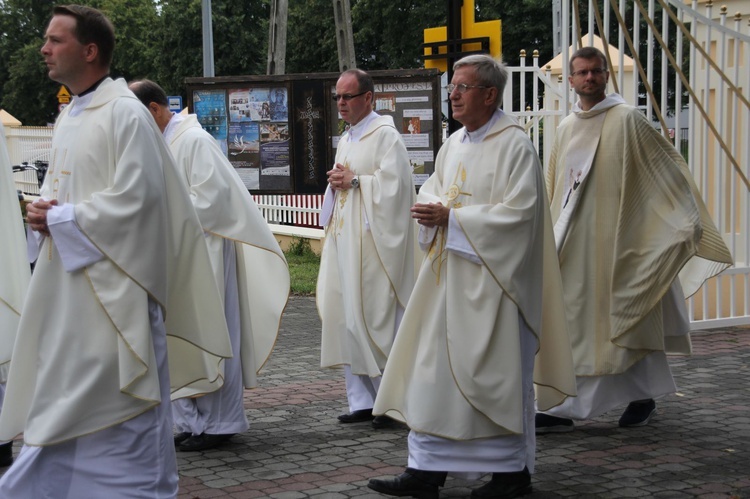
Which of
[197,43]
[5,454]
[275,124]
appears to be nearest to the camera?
[5,454]

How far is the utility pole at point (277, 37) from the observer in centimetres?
2243

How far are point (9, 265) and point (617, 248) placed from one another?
3.43 meters

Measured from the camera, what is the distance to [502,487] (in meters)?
5.05

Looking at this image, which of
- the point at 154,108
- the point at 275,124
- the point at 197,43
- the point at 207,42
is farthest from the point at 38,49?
the point at 154,108

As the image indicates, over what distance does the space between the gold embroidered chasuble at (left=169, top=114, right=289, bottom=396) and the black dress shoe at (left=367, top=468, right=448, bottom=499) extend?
1686 millimetres

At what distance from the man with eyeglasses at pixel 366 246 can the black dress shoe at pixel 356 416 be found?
0.13m

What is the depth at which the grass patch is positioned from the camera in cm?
1377

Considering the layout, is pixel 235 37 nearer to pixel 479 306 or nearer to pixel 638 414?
pixel 638 414

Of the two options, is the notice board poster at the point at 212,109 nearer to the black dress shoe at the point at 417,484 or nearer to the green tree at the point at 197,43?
the black dress shoe at the point at 417,484

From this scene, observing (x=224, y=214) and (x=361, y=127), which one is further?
(x=361, y=127)

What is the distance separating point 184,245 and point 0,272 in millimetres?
1671

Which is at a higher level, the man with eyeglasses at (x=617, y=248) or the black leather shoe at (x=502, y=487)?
the man with eyeglasses at (x=617, y=248)

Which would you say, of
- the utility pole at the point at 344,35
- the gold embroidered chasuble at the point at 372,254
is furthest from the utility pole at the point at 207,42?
Result: the gold embroidered chasuble at the point at 372,254

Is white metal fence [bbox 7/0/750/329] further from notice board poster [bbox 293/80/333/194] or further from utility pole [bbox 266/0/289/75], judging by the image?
utility pole [bbox 266/0/289/75]
